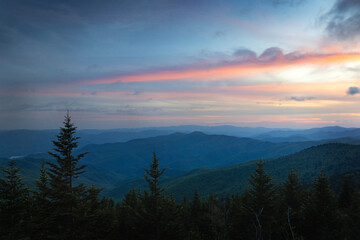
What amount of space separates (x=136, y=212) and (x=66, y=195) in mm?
8236

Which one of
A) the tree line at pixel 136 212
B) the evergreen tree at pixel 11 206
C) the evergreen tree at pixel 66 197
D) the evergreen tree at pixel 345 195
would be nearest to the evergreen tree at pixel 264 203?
the tree line at pixel 136 212

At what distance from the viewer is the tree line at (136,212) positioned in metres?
21.9

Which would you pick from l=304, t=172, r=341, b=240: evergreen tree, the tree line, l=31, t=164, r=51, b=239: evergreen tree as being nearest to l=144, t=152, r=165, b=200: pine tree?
the tree line

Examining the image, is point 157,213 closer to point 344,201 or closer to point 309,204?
point 309,204

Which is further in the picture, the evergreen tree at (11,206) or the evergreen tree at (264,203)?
the evergreen tree at (264,203)

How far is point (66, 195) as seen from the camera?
2181 cm

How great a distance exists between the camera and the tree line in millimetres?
21891

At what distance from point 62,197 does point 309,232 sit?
35409mm

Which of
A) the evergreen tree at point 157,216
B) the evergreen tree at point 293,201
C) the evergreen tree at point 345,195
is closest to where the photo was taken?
the evergreen tree at point 157,216

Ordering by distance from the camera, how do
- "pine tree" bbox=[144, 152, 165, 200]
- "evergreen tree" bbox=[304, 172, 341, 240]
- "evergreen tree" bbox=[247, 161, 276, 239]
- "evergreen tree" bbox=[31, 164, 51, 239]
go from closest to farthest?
"evergreen tree" bbox=[31, 164, 51, 239] → "pine tree" bbox=[144, 152, 165, 200] → "evergreen tree" bbox=[247, 161, 276, 239] → "evergreen tree" bbox=[304, 172, 341, 240]

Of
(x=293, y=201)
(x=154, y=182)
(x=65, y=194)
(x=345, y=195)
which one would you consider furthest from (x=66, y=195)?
(x=345, y=195)

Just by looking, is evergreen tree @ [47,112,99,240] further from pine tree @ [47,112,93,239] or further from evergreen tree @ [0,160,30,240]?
evergreen tree @ [0,160,30,240]

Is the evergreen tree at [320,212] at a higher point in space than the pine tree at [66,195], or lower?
lower

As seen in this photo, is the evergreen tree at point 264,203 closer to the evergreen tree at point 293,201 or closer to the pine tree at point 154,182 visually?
the evergreen tree at point 293,201
